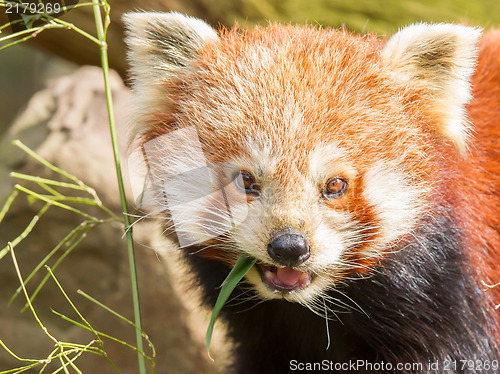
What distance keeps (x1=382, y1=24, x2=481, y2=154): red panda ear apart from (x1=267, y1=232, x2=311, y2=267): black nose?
0.97 m

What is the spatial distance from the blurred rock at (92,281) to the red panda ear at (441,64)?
8.49 feet

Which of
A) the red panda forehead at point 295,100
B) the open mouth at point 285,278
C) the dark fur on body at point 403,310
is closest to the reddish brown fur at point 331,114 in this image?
the red panda forehead at point 295,100

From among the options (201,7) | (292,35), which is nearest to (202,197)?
(292,35)

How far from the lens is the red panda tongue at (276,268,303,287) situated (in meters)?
2.55

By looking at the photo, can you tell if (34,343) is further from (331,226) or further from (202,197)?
(331,226)

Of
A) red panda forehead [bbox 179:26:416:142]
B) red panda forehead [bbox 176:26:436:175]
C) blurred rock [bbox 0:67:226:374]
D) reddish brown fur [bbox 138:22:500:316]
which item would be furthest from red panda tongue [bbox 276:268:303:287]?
blurred rock [bbox 0:67:226:374]

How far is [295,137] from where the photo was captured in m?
2.48

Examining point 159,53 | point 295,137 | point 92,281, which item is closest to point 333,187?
point 295,137

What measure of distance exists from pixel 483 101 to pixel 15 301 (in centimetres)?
378

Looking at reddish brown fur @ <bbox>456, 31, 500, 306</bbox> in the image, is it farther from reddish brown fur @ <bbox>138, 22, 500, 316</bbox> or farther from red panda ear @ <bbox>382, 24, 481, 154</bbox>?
red panda ear @ <bbox>382, 24, 481, 154</bbox>

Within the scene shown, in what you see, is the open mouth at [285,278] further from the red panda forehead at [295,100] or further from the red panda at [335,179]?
the red panda forehead at [295,100]

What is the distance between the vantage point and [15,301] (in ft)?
15.7

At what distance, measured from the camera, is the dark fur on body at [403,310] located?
9.10 feet

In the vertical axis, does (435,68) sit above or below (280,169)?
above
